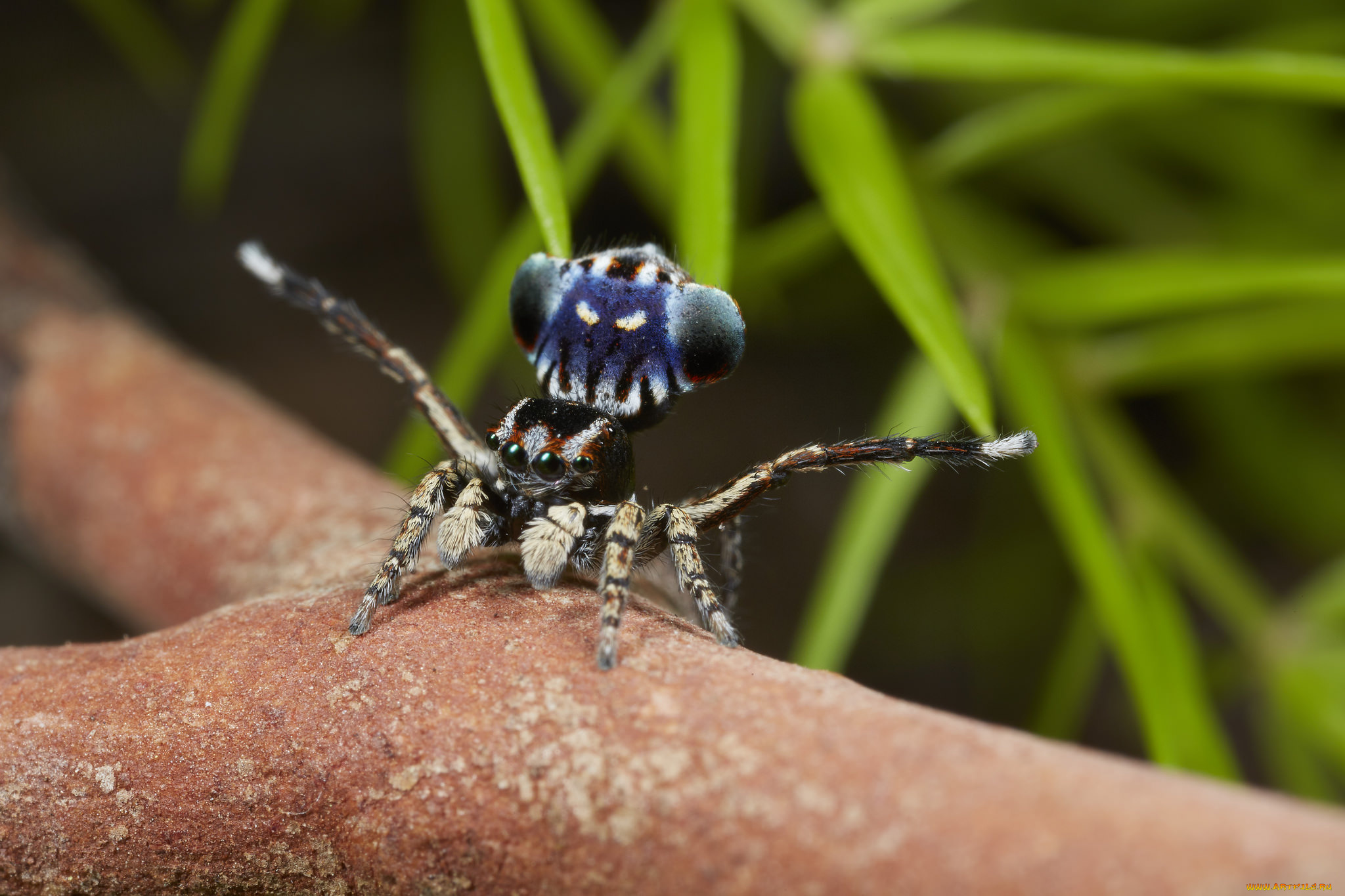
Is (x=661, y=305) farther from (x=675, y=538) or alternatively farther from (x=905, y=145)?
(x=905, y=145)

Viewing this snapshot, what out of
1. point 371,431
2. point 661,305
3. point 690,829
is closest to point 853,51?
point 661,305

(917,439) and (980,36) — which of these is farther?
(980,36)

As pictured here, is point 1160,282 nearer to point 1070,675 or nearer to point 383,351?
point 1070,675

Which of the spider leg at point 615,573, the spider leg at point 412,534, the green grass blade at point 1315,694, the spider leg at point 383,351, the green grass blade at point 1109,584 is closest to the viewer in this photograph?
the spider leg at point 615,573

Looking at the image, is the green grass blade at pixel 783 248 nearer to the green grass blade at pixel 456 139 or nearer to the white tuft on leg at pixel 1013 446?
the white tuft on leg at pixel 1013 446

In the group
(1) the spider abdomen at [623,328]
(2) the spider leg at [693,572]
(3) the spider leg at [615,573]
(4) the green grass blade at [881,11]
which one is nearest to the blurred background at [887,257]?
(4) the green grass blade at [881,11]

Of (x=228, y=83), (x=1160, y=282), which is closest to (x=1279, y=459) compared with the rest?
(x=1160, y=282)

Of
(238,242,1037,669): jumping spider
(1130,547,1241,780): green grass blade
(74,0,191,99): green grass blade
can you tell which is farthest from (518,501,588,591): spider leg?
(74,0,191,99): green grass blade
